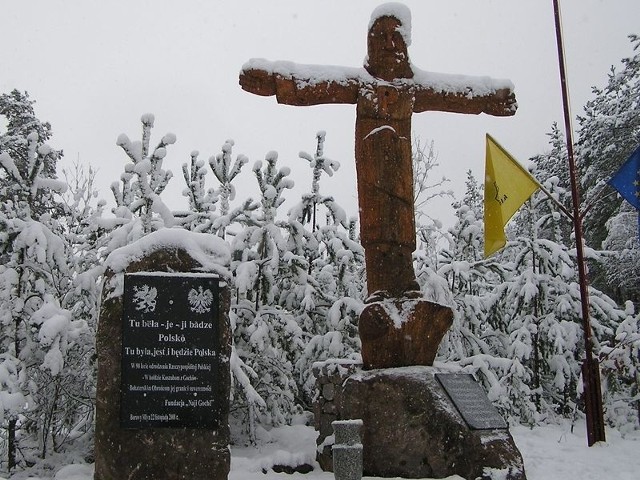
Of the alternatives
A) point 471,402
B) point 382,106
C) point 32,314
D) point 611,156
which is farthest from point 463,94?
point 611,156

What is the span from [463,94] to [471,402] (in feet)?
10.5

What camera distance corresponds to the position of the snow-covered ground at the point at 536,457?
6070 millimetres

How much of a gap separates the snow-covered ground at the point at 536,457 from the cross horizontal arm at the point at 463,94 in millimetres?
3728

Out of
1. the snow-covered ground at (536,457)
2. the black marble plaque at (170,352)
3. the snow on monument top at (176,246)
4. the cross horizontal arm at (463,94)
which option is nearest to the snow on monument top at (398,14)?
the cross horizontal arm at (463,94)

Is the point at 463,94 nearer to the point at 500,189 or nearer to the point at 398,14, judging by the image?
the point at 398,14

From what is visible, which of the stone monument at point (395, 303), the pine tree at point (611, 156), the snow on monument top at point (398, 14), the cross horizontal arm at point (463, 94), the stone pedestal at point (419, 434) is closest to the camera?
the stone pedestal at point (419, 434)

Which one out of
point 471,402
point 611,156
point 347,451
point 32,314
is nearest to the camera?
point 347,451

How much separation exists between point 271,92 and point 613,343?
26.4ft

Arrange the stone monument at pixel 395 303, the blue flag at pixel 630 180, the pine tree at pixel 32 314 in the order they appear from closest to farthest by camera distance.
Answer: the stone monument at pixel 395 303, the pine tree at pixel 32 314, the blue flag at pixel 630 180

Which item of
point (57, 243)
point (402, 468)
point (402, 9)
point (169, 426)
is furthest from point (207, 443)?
point (402, 9)

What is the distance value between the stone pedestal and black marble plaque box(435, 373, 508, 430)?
47mm

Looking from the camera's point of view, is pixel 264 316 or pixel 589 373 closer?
pixel 589 373

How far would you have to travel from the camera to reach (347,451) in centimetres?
434

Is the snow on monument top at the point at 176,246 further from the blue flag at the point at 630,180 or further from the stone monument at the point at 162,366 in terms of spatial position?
the blue flag at the point at 630,180
